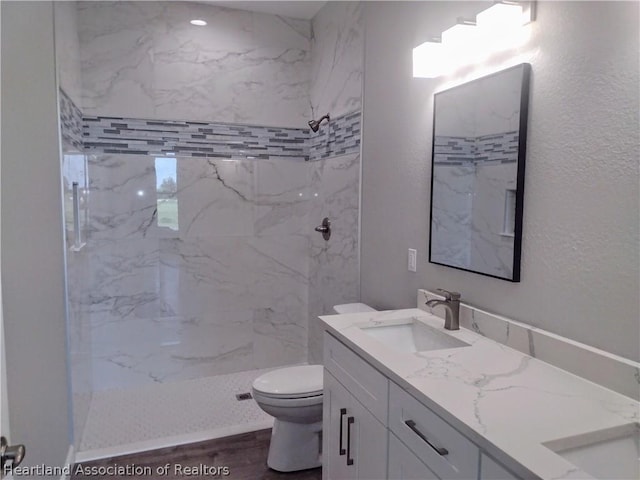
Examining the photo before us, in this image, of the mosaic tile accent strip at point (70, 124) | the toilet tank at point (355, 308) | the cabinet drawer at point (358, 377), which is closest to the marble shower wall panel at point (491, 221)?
the cabinet drawer at point (358, 377)

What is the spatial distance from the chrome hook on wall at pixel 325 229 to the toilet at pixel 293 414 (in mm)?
1097

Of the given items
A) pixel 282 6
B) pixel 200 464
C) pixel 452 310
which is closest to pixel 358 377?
pixel 452 310

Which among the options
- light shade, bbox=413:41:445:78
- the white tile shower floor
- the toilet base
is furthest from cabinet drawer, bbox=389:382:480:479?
the white tile shower floor

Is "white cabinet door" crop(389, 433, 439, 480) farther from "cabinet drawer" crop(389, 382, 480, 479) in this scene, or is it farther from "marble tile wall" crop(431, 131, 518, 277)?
"marble tile wall" crop(431, 131, 518, 277)

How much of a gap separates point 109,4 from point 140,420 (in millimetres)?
2704

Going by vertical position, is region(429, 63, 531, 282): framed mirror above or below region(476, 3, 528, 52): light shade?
below

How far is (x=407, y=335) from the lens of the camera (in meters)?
1.90

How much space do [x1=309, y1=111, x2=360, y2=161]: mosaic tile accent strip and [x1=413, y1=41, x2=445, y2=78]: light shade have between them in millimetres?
757

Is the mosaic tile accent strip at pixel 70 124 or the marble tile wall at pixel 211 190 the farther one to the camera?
the marble tile wall at pixel 211 190

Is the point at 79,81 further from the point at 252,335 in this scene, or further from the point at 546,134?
the point at 546,134

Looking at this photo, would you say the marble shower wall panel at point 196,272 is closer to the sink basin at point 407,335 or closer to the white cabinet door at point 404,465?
the sink basin at point 407,335

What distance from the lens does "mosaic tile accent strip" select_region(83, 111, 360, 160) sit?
9.82 feet

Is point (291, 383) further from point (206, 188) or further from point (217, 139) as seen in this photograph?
point (217, 139)

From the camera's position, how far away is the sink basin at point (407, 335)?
180 centimetres
